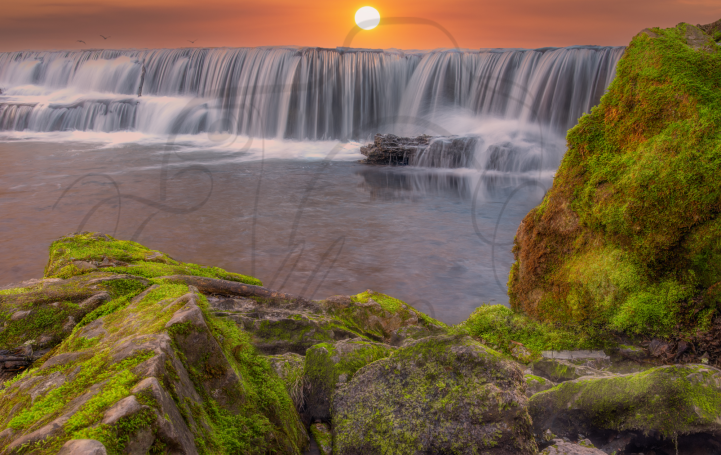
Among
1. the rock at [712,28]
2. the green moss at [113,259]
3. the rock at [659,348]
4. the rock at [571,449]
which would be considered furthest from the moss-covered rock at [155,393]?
the rock at [712,28]

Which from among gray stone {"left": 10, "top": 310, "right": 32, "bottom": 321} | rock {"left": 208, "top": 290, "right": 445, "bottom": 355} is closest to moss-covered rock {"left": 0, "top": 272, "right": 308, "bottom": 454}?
gray stone {"left": 10, "top": 310, "right": 32, "bottom": 321}

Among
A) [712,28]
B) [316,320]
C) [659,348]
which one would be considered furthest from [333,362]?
[712,28]

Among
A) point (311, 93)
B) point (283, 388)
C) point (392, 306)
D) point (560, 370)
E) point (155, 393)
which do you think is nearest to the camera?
point (155, 393)

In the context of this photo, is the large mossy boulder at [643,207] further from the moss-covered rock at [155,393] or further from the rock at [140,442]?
the rock at [140,442]

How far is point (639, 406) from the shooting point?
118 inches

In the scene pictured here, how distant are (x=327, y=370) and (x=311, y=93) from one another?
83.3 ft

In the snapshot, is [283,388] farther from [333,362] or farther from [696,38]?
[696,38]

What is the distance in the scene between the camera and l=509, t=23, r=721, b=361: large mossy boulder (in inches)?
148

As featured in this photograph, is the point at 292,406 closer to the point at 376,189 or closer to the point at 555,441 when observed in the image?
the point at 555,441

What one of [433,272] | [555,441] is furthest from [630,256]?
[433,272]

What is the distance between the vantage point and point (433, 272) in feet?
29.7

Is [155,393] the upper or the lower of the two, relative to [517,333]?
upper

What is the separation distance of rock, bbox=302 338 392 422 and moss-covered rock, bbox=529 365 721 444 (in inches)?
48.2

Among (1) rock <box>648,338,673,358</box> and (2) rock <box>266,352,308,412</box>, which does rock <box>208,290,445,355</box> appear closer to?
(2) rock <box>266,352,308,412</box>
